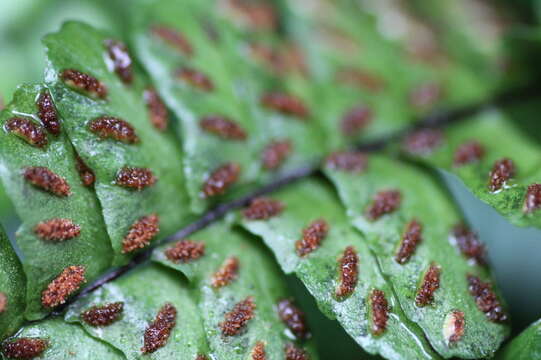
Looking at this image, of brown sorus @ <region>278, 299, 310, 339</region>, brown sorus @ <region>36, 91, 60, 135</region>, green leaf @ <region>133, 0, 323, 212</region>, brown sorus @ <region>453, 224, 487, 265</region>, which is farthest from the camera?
green leaf @ <region>133, 0, 323, 212</region>

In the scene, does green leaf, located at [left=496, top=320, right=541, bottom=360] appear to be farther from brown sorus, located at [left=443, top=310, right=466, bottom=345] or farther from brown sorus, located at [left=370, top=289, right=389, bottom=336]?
brown sorus, located at [left=370, top=289, right=389, bottom=336]

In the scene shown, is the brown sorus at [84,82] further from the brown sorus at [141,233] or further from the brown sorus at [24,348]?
the brown sorus at [24,348]

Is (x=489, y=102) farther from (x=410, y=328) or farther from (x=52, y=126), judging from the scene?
(x=52, y=126)

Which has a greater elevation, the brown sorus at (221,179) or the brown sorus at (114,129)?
the brown sorus at (114,129)

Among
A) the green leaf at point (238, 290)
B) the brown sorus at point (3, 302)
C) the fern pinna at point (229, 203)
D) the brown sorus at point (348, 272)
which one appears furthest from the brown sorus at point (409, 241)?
the brown sorus at point (3, 302)

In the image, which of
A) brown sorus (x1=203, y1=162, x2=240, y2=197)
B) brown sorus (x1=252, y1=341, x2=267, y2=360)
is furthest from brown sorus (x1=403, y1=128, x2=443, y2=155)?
brown sorus (x1=252, y1=341, x2=267, y2=360)

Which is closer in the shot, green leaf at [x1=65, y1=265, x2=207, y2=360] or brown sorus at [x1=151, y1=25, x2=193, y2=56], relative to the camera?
green leaf at [x1=65, y1=265, x2=207, y2=360]

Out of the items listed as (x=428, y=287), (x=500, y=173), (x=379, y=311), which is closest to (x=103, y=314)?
(x=379, y=311)
